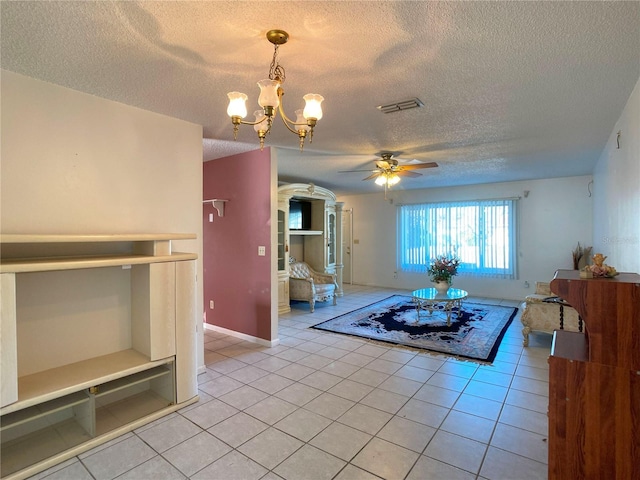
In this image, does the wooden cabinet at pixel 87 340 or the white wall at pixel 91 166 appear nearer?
the wooden cabinet at pixel 87 340

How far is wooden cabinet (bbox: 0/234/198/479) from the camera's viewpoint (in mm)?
1939

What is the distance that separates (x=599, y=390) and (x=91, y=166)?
3380 mm

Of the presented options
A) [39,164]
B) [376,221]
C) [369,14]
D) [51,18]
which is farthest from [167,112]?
[376,221]

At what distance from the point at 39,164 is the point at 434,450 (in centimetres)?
317

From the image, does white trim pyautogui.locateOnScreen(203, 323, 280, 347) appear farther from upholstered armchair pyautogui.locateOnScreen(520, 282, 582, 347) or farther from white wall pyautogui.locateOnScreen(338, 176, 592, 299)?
white wall pyautogui.locateOnScreen(338, 176, 592, 299)

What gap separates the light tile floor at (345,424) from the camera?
194cm

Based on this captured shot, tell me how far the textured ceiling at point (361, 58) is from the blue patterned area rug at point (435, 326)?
94.9 inches

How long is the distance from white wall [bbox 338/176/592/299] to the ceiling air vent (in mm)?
4961

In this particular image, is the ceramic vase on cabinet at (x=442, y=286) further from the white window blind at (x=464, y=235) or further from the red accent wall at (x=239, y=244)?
the red accent wall at (x=239, y=244)

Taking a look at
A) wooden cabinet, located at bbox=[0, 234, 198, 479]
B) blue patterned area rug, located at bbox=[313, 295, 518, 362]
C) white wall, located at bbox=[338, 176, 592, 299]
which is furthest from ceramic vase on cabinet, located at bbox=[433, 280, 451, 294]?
wooden cabinet, located at bbox=[0, 234, 198, 479]

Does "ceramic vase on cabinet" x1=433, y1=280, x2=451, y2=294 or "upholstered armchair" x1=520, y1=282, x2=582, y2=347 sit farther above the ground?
"ceramic vase on cabinet" x1=433, y1=280, x2=451, y2=294

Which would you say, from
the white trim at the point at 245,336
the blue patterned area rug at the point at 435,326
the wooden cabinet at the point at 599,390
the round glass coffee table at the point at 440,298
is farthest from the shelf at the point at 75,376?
the round glass coffee table at the point at 440,298

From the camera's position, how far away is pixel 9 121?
6.93 ft

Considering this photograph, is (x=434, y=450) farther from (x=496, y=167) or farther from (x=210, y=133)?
(x=496, y=167)
